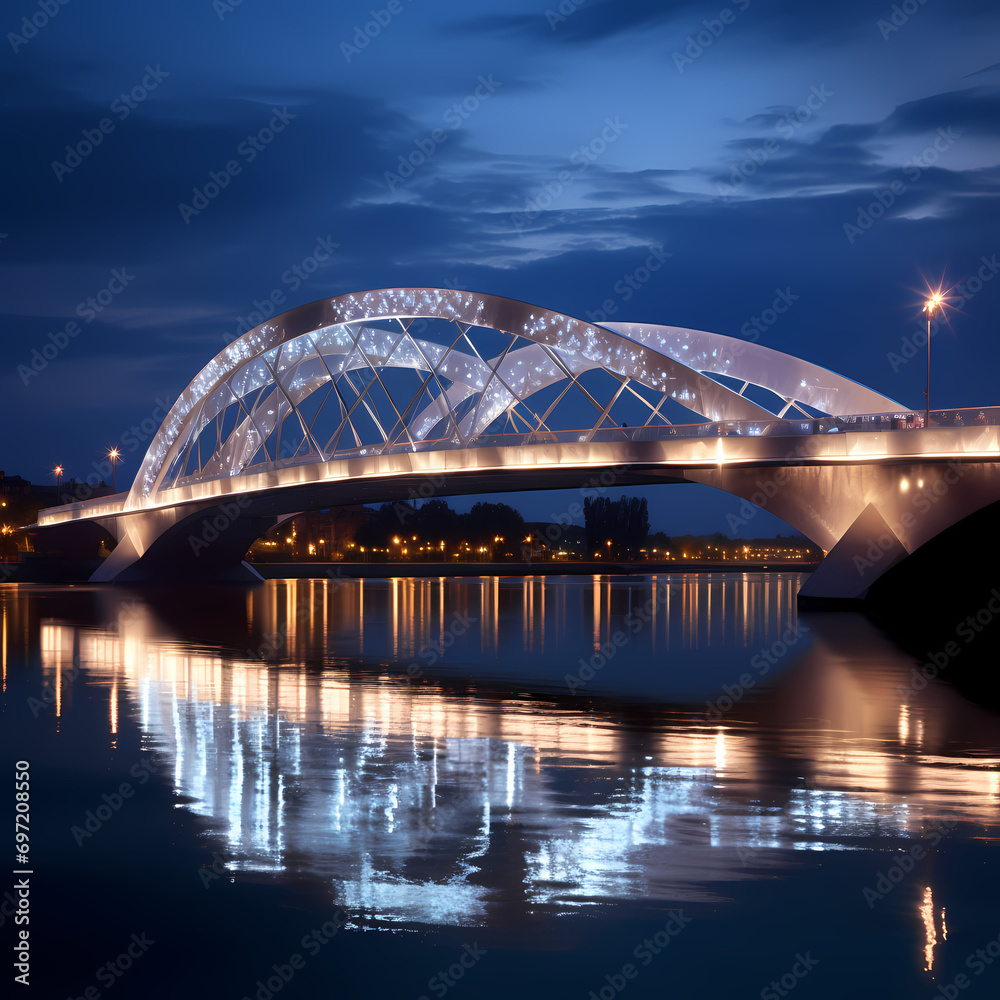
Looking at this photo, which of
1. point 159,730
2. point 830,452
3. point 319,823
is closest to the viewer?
point 319,823

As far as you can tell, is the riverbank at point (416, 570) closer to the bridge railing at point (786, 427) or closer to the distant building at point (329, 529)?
the bridge railing at point (786, 427)

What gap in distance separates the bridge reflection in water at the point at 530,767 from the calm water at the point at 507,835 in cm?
4

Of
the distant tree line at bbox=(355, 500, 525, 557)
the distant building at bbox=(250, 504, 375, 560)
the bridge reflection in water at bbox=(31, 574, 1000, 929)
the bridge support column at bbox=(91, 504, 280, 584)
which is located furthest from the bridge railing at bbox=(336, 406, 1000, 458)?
the distant building at bbox=(250, 504, 375, 560)

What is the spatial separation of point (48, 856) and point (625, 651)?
15.7 metres

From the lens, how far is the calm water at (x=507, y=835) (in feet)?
17.4

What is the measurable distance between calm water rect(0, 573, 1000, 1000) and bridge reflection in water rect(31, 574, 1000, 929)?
38mm

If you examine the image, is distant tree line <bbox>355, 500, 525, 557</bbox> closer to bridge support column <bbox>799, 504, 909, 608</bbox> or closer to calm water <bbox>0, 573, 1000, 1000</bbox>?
bridge support column <bbox>799, 504, 909, 608</bbox>

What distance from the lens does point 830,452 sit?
34.1m

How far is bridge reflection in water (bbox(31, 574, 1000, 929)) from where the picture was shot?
6.59m

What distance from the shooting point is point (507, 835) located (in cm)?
730

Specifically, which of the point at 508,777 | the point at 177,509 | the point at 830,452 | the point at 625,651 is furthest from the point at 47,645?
the point at 177,509

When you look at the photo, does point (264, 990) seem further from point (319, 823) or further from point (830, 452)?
point (830, 452)

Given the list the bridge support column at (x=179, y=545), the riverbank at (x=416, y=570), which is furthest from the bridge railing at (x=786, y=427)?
the riverbank at (x=416, y=570)

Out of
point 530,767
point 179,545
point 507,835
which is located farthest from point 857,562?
point 179,545
